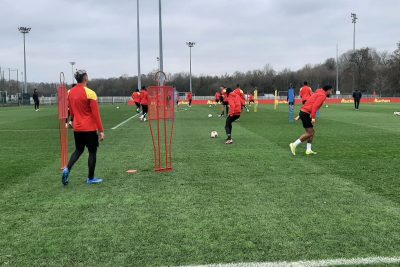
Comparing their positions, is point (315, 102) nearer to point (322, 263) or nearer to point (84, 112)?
point (84, 112)

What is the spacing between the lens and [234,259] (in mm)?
4141

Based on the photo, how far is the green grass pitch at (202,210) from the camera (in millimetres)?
4352

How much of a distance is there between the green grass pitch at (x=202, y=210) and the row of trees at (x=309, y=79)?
84192 millimetres

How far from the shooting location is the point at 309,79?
4016 inches

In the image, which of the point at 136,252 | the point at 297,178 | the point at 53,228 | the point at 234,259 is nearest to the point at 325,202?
the point at 297,178

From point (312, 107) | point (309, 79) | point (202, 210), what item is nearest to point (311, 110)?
point (312, 107)

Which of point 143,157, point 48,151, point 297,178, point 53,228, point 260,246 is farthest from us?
point 48,151

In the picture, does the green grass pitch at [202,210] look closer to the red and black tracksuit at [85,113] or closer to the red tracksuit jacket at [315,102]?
the red and black tracksuit at [85,113]

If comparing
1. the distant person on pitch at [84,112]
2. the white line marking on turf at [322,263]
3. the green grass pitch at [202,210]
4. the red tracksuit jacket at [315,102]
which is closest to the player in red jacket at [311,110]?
the red tracksuit jacket at [315,102]

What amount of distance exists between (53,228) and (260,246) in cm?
259

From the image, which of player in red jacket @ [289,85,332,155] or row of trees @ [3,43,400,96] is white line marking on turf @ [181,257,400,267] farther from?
row of trees @ [3,43,400,96]

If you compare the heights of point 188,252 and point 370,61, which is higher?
point 370,61

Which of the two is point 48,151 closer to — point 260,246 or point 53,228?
point 53,228

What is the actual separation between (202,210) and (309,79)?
331ft
